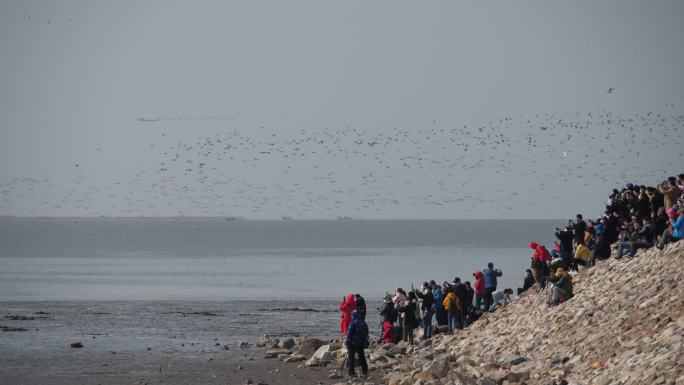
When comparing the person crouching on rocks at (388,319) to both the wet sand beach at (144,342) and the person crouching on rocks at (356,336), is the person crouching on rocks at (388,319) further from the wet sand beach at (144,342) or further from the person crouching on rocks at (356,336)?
the person crouching on rocks at (356,336)

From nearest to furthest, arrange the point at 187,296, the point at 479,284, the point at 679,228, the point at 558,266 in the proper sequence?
the point at 679,228 → the point at 558,266 → the point at 479,284 → the point at 187,296

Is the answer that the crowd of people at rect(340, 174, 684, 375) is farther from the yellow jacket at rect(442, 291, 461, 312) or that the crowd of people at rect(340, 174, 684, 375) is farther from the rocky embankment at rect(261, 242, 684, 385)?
the rocky embankment at rect(261, 242, 684, 385)

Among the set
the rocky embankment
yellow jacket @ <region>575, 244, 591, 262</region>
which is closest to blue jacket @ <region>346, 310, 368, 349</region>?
the rocky embankment

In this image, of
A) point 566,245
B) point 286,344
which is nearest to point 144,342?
point 286,344

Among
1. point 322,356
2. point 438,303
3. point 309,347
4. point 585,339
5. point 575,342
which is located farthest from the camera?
point 438,303

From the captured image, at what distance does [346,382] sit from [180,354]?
28.4 ft

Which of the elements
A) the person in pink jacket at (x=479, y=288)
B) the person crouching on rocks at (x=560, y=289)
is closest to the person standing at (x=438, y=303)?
the person in pink jacket at (x=479, y=288)

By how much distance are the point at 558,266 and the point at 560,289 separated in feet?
5.16

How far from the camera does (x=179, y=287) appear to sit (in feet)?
220

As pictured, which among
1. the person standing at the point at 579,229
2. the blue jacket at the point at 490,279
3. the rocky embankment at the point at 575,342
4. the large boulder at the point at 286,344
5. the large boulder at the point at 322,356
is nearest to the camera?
the rocky embankment at the point at 575,342

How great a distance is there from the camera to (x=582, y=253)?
28641 millimetres

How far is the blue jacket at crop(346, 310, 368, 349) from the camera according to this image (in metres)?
24.5

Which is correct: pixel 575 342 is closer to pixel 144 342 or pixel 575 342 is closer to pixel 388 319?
pixel 388 319

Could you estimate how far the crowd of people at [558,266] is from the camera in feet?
82.5
